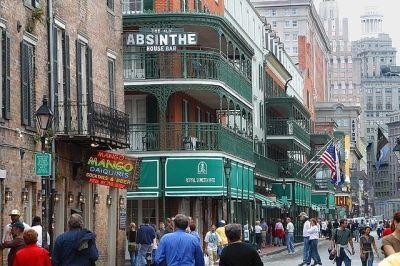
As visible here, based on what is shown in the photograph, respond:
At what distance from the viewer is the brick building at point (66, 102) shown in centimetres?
2503

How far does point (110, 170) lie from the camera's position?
31375mm

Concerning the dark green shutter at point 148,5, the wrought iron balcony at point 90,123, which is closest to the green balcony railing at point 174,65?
the dark green shutter at point 148,5

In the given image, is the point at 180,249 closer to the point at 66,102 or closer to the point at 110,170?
the point at 66,102

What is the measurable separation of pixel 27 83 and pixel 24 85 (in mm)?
200

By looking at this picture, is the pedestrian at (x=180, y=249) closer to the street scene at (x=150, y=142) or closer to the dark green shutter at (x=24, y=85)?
the street scene at (x=150, y=142)

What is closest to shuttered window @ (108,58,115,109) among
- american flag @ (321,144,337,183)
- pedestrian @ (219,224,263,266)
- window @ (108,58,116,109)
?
window @ (108,58,116,109)

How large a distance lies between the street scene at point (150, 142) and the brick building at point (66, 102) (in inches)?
2.2

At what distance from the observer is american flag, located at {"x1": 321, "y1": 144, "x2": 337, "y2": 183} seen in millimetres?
68000

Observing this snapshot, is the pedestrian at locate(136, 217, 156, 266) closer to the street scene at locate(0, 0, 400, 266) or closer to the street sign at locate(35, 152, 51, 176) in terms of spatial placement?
the street scene at locate(0, 0, 400, 266)

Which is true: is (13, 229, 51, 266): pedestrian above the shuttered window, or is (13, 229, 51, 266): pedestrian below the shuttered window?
below

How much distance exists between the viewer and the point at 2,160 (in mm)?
24172

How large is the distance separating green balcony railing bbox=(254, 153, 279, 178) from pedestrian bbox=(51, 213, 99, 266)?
47432 millimetres

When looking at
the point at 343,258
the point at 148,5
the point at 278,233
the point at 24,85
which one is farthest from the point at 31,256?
the point at 278,233

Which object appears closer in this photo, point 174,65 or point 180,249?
point 180,249
